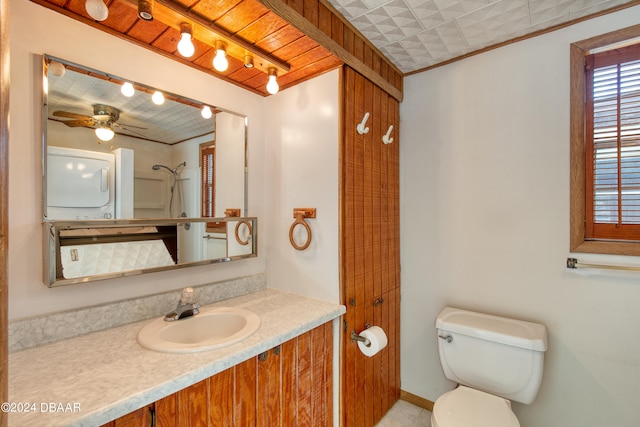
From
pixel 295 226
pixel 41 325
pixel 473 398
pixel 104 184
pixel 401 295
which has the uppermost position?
pixel 104 184

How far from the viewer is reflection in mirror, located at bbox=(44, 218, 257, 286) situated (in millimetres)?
1078

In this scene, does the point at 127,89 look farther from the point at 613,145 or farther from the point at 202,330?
the point at 613,145

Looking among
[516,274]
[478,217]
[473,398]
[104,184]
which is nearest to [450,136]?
[478,217]

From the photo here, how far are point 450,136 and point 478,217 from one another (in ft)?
1.79

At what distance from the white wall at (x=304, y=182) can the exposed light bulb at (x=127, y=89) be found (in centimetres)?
76

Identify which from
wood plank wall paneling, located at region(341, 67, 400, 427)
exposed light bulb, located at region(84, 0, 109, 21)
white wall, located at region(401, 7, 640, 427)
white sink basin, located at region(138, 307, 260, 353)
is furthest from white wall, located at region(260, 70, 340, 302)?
exposed light bulb, located at region(84, 0, 109, 21)

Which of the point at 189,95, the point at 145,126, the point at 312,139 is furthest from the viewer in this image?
the point at 312,139

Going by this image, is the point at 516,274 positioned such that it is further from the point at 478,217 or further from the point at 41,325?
the point at 41,325

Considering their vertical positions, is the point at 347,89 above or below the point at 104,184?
above

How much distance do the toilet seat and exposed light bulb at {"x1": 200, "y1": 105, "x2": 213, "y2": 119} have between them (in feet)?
6.15

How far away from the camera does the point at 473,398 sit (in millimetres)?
1424

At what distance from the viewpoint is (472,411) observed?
1334 millimetres

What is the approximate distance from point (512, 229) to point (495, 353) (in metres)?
0.68

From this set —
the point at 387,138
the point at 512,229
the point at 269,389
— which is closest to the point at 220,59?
the point at 387,138
